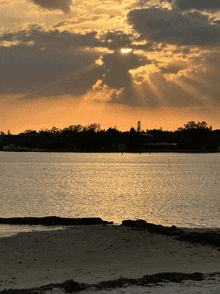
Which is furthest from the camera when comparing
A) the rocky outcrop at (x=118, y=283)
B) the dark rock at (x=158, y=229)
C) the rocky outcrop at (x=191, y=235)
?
the dark rock at (x=158, y=229)

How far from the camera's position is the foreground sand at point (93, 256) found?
572 inches

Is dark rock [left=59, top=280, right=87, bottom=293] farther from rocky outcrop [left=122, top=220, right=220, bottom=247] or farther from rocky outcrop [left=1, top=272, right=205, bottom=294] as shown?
rocky outcrop [left=122, top=220, right=220, bottom=247]

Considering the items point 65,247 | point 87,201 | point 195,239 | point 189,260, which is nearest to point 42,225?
point 65,247

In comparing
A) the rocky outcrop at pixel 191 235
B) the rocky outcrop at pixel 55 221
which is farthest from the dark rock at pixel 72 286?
the rocky outcrop at pixel 55 221

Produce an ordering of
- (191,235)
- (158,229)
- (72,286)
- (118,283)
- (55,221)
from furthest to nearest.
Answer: (55,221) → (158,229) → (191,235) → (118,283) → (72,286)

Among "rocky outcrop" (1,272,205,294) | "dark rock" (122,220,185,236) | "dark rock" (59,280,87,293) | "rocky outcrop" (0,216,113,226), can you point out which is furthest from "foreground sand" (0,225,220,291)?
"rocky outcrop" (0,216,113,226)

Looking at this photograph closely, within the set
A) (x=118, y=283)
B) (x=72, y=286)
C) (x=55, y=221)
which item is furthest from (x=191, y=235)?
(x=72, y=286)

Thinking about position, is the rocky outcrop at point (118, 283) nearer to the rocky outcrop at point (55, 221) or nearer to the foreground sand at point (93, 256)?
the foreground sand at point (93, 256)

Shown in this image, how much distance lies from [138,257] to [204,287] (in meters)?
5.13

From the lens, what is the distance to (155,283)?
42.5ft

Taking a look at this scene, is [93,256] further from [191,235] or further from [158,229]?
[158,229]

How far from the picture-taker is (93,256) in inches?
683

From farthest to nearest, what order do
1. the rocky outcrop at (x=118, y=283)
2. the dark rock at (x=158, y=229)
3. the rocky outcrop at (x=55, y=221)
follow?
the rocky outcrop at (x=55, y=221)
the dark rock at (x=158, y=229)
the rocky outcrop at (x=118, y=283)

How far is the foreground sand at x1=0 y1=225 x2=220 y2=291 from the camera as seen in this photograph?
47.7 feet
